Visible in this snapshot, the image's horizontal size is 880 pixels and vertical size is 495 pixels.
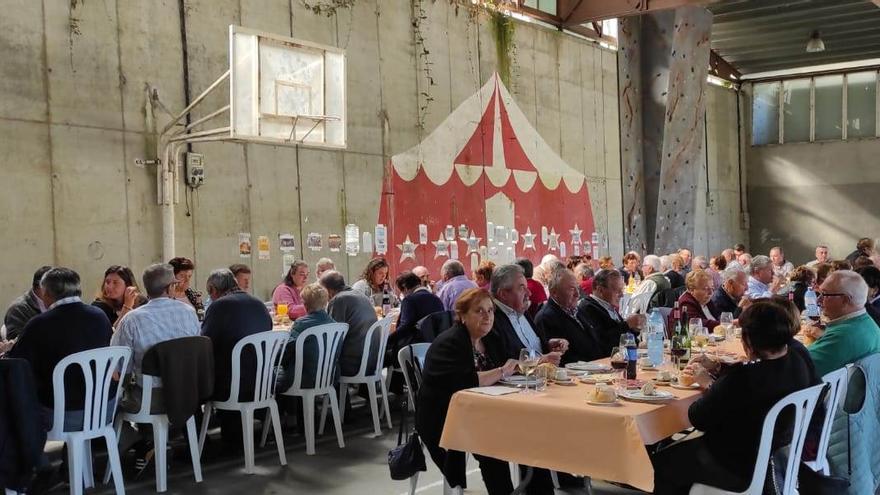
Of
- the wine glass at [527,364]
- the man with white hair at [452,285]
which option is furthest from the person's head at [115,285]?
the wine glass at [527,364]

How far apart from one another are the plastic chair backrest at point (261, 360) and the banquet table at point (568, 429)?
6.16 ft

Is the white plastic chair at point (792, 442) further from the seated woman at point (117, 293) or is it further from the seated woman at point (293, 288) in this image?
the seated woman at point (293, 288)

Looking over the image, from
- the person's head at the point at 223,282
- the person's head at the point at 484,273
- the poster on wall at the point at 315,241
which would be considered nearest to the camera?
the person's head at the point at 223,282

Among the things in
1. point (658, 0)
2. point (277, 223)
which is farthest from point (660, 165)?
point (277, 223)

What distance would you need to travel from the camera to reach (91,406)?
4379mm

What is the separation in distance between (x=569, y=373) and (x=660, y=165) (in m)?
9.33

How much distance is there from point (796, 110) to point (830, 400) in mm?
16826

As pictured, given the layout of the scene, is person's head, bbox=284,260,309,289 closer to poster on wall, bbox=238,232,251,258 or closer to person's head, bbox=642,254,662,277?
poster on wall, bbox=238,232,251,258

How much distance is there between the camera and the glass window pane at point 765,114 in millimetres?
18859

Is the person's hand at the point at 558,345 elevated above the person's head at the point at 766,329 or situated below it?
below

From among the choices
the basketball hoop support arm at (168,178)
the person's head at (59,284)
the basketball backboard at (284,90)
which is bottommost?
the person's head at (59,284)

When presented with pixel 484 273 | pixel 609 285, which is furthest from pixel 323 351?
pixel 609 285

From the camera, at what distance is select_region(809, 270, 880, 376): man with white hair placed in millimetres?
3779

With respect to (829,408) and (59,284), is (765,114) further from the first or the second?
(59,284)
